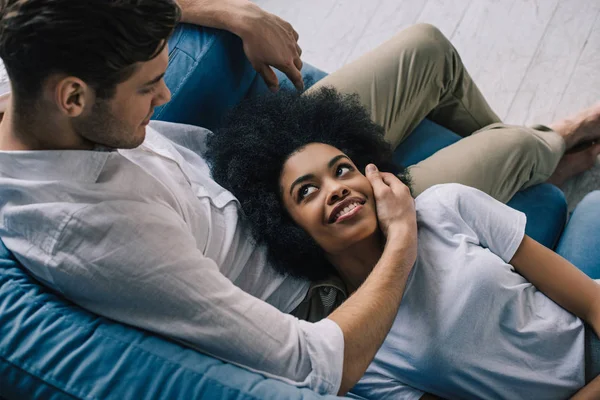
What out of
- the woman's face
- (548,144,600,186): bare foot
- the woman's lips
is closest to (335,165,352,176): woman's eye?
the woman's face

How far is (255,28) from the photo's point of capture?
1.64 meters

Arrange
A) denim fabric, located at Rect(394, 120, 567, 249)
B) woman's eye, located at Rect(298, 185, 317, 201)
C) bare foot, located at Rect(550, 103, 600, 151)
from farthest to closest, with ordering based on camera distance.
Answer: bare foot, located at Rect(550, 103, 600, 151) → denim fabric, located at Rect(394, 120, 567, 249) → woman's eye, located at Rect(298, 185, 317, 201)

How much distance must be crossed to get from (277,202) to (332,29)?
4.73 ft

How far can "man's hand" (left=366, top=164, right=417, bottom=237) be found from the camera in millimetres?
1321

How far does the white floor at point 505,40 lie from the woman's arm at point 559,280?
76cm

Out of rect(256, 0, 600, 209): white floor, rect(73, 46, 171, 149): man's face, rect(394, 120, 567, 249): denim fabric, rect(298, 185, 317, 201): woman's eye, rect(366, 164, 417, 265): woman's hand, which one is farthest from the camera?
rect(256, 0, 600, 209): white floor

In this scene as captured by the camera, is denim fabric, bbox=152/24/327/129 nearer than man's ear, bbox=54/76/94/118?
No

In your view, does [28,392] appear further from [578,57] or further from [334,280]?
[578,57]

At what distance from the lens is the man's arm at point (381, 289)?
1137 mm

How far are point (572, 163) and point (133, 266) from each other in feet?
4.96

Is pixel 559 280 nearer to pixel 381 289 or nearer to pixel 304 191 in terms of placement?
pixel 381 289

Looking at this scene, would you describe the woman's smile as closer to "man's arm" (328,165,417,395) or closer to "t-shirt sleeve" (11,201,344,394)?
"man's arm" (328,165,417,395)

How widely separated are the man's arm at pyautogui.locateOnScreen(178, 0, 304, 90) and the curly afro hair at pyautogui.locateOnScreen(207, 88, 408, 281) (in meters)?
0.09

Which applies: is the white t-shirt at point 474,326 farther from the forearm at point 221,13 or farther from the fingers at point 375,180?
the forearm at point 221,13
